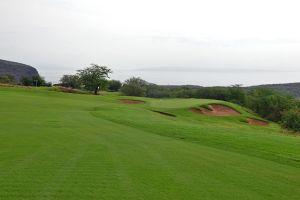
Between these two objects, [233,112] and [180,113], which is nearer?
[180,113]

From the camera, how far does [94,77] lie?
90.6m

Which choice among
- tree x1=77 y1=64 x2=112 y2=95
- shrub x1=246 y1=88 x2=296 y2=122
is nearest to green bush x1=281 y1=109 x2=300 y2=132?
shrub x1=246 y1=88 x2=296 y2=122

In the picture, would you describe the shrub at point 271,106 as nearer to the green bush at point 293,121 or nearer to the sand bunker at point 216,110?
the sand bunker at point 216,110

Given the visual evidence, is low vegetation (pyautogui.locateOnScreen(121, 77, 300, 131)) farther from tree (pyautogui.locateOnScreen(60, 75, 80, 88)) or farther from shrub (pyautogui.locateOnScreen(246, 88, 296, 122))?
tree (pyautogui.locateOnScreen(60, 75, 80, 88))

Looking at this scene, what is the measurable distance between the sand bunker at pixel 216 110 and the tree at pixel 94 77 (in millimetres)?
38498

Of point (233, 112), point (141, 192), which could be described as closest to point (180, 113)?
point (233, 112)

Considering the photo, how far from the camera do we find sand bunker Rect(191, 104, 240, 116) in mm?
51759

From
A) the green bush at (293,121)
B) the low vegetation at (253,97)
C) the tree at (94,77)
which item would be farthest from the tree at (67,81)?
the green bush at (293,121)

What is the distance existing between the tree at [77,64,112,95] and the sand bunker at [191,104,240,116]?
3850cm

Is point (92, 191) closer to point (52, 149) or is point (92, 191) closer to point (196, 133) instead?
point (52, 149)

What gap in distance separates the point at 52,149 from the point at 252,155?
7.08m

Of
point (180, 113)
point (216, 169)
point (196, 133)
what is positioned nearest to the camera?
point (216, 169)

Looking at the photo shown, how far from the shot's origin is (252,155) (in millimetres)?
14430

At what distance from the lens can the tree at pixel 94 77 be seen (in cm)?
9044
